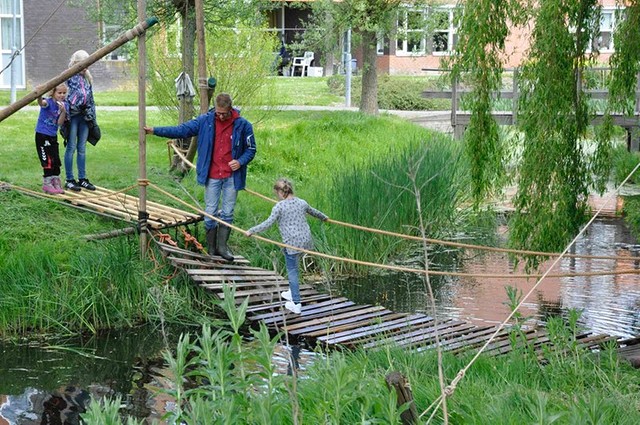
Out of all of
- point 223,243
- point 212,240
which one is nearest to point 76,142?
point 212,240

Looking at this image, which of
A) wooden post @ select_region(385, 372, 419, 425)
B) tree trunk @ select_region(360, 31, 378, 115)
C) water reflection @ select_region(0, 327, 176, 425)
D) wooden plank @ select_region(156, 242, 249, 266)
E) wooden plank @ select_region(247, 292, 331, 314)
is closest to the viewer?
wooden post @ select_region(385, 372, 419, 425)

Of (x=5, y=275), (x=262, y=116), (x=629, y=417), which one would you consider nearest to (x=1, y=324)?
(x=5, y=275)

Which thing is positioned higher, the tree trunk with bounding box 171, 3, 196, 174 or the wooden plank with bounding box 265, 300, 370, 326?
the tree trunk with bounding box 171, 3, 196, 174

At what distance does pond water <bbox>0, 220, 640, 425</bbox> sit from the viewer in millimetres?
7613

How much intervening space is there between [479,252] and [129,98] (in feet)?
49.3

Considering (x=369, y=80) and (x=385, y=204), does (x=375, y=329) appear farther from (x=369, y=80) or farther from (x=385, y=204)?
(x=369, y=80)

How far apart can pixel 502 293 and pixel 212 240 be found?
2.96 metres

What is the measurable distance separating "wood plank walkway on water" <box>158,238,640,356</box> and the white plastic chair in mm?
26105

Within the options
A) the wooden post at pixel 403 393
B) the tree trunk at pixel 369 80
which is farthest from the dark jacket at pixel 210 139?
the tree trunk at pixel 369 80

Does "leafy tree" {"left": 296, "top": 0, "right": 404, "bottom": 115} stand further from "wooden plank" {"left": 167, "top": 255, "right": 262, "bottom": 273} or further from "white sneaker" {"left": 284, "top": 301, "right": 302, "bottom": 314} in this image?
"white sneaker" {"left": 284, "top": 301, "right": 302, "bottom": 314}

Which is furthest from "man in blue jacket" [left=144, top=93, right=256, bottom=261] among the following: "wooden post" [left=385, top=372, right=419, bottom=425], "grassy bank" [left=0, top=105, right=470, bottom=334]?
"wooden post" [left=385, top=372, right=419, bottom=425]

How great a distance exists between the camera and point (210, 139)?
10031 millimetres

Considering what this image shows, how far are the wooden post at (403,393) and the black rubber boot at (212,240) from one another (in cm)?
565

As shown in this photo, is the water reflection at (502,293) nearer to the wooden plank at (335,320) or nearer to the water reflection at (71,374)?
the wooden plank at (335,320)
